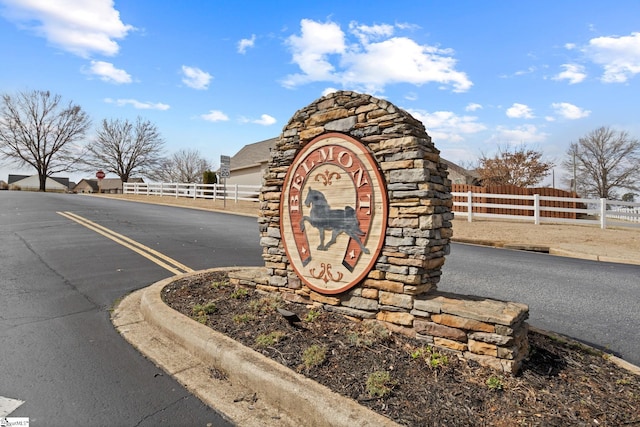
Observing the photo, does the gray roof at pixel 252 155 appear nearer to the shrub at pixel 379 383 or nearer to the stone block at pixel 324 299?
the stone block at pixel 324 299

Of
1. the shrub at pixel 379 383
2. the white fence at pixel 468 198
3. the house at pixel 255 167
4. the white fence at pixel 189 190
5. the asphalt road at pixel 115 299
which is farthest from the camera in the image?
the house at pixel 255 167

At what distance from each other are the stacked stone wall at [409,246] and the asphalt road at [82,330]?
Result: 1903 mm

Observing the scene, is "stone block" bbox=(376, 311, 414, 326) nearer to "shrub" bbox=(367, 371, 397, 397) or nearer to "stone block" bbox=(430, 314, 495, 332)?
"stone block" bbox=(430, 314, 495, 332)

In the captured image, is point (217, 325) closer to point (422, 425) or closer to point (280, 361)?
point (280, 361)

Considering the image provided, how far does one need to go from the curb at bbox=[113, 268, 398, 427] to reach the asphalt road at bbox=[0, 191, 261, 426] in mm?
276

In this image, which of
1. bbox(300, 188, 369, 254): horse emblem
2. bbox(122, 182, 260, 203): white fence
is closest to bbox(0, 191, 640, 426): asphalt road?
bbox(300, 188, 369, 254): horse emblem

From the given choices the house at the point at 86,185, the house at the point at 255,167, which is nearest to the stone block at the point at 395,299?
the house at the point at 255,167

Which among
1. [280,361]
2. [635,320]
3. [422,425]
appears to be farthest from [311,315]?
[635,320]

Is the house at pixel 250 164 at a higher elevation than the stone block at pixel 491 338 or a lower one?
higher

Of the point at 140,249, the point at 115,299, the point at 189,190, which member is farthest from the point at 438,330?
the point at 189,190

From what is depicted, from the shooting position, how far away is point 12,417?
106 inches

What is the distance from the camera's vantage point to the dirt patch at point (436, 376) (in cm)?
255

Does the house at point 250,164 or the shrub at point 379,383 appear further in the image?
the house at point 250,164

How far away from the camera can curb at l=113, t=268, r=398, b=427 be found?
2.54m
